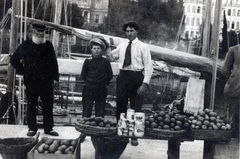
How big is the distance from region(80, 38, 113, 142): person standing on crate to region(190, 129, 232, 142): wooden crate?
1923mm

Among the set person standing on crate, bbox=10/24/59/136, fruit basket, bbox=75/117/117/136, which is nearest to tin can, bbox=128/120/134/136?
fruit basket, bbox=75/117/117/136

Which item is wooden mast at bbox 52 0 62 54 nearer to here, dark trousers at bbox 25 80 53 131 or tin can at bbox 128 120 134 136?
dark trousers at bbox 25 80 53 131

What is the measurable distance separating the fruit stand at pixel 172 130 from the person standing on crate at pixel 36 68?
1309 mm

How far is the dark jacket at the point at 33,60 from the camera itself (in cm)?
510

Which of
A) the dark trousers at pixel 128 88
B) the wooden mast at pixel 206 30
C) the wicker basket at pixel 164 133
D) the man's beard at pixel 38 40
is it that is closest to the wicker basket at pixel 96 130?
the wicker basket at pixel 164 133

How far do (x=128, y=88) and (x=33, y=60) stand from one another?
165 centimetres

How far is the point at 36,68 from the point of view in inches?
203

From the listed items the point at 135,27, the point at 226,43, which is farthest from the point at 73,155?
the point at 226,43

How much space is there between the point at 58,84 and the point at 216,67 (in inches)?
124

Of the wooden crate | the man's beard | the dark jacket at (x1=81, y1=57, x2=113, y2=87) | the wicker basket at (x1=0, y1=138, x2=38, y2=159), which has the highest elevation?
the man's beard

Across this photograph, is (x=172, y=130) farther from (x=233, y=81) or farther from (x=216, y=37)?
(x=216, y=37)

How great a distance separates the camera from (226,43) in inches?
239

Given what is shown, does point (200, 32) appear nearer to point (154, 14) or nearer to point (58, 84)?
point (154, 14)

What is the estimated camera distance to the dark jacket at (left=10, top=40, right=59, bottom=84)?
5102mm
